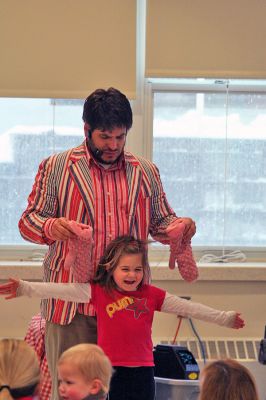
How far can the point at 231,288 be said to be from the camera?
3984 mm

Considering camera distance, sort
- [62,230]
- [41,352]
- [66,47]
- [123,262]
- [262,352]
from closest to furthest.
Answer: [62,230], [123,262], [41,352], [262,352], [66,47]

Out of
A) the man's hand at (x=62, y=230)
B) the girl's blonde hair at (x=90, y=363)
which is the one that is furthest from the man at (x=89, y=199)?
the girl's blonde hair at (x=90, y=363)

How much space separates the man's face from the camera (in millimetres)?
2568

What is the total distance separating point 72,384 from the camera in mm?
Result: 2121

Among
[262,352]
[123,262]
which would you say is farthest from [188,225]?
[262,352]

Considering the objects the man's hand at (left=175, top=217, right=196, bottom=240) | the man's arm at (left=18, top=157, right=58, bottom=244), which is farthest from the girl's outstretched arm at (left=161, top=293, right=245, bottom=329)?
the man's arm at (left=18, top=157, right=58, bottom=244)

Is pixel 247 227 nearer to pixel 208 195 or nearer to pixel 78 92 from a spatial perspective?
pixel 208 195

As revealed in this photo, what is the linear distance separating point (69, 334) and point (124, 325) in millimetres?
187

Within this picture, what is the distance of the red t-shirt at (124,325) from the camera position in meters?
2.58

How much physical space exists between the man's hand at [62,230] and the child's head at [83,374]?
392mm

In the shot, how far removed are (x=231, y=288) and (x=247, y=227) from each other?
1.30 ft

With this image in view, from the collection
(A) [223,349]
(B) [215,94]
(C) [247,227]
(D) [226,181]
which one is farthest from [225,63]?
(A) [223,349]

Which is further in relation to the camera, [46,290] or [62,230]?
[46,290]

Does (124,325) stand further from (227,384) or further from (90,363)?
(227,384)
